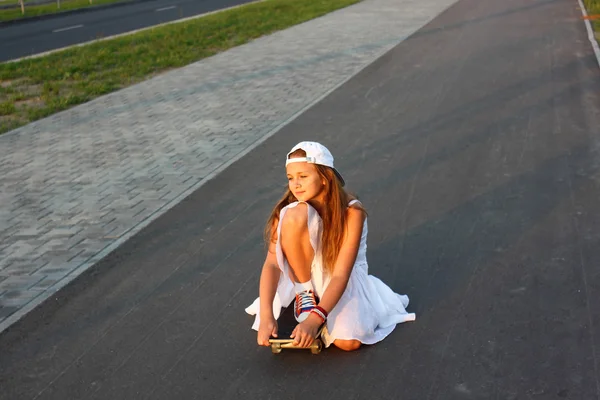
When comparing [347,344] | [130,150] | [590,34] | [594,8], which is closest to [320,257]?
[347,344]

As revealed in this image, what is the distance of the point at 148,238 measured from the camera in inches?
279

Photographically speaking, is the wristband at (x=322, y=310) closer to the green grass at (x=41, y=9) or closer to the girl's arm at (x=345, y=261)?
the girl's arm at (x=345, y=261)

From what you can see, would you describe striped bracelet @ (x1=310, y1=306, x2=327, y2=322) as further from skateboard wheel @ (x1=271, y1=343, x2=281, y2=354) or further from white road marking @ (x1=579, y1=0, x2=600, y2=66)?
white road marking @ (x1=579, y1=0, x2=600, y2=66)

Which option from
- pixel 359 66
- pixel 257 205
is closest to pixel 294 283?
pixel 257 205

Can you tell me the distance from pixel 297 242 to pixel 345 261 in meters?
0.29

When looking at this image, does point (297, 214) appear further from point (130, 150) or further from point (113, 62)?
point (113, 62)

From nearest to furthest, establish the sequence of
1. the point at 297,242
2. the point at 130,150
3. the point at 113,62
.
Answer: the point at 297,242
the point at 130,150
the point at 113,62

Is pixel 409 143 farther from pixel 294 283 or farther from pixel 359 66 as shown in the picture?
pixel 359 66

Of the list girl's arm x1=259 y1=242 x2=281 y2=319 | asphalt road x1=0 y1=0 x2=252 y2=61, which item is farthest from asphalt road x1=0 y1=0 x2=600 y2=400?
asphalt road x1=0 y1=0 x2=252 y2=61

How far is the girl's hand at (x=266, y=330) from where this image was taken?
Result: 4809 mm

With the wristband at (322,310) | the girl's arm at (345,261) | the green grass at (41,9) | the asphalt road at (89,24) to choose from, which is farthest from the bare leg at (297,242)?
the green grass at (41,9)

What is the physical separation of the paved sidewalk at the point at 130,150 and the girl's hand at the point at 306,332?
1.91 m

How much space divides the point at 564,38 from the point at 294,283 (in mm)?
14292

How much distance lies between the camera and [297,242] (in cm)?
507
